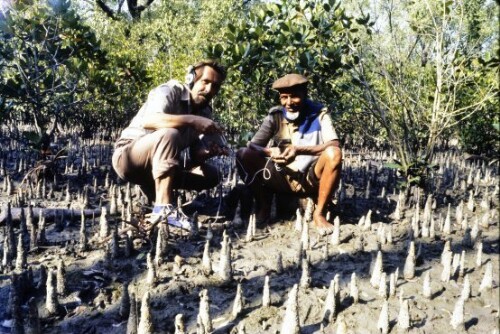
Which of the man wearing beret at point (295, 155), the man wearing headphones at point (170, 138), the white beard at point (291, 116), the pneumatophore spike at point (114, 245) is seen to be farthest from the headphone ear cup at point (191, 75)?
the pneumatophore spike at point (114, 245)

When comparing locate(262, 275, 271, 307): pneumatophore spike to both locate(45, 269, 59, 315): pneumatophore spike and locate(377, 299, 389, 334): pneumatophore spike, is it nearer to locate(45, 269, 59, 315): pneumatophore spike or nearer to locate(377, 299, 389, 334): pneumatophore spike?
locate(377, 299, 389, 334): pneumatophore spike

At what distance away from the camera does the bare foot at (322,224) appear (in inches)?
124

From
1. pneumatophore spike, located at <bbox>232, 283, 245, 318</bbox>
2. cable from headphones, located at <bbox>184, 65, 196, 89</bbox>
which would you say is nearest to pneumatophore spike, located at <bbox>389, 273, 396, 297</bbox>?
pneumatophore spike, located at <bbox>232, 283, 245, 318</bbox>

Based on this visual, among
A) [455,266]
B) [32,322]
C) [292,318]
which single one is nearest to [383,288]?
[455,266]

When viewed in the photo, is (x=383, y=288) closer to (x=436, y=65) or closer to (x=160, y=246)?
(x=160, y=246)

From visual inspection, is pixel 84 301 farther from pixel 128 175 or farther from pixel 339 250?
pixel 339 250

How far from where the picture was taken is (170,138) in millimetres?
3016

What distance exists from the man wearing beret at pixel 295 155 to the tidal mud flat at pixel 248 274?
0.20 m

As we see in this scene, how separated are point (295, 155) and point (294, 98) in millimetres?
461

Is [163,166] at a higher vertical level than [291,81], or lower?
lower

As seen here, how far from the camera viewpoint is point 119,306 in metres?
2.12

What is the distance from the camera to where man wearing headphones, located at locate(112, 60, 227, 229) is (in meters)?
3.02

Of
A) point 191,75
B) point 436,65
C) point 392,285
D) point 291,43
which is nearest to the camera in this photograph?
point 392,285

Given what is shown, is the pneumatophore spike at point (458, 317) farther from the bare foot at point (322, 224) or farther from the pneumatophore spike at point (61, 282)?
the pneumatophore spike at point (61, 282)
